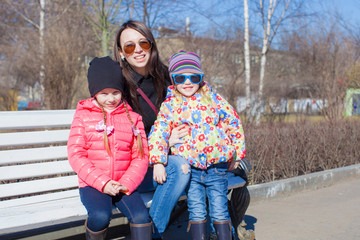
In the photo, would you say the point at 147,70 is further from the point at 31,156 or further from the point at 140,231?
the point at 140,231

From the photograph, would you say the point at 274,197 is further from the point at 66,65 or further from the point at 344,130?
the point at 66,65

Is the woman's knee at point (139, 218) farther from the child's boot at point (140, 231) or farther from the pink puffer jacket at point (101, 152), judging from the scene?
the pink puffer jacket at point (101, 152)

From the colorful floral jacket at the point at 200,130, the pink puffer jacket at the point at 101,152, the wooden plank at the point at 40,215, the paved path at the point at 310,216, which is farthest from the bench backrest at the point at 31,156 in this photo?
the paved path at the point at 310,216

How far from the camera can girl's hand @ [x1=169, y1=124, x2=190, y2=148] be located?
2496 millimetres

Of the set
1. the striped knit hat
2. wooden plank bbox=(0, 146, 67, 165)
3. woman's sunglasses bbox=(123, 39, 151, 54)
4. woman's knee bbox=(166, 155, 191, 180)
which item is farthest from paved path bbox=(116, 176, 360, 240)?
woman's sunglasses bbox=(123, 39, 151, 54)

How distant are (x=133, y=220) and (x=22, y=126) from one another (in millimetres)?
1153

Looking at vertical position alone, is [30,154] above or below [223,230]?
above

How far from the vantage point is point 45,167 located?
2.75 meters

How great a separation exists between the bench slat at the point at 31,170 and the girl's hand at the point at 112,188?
78 cm

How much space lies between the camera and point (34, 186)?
8.75 feet

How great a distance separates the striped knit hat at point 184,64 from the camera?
102 inches

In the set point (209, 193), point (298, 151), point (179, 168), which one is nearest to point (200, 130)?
point (179, 168)

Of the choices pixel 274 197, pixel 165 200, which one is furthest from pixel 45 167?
pixel 274 197

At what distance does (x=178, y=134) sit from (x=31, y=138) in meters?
1.10
